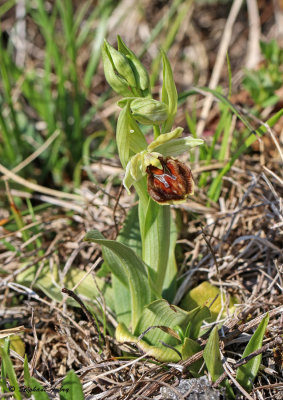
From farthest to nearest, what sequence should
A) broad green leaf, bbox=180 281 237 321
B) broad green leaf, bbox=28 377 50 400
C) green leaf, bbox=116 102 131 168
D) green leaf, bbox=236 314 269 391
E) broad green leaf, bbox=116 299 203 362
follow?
1. broad green leaf, bbox=180 281 237 321
2. broad green leaf, bbox=116 299 203 362
3. green leaf, bbox=236 314 269 391
4. green leaf, bbox=116 102 131 168
5. broad green leaf, bbox=28 377 50 400

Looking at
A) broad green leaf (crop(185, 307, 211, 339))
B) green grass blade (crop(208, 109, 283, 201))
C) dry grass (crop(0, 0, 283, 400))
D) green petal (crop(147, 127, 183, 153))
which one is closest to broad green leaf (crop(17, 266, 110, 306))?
dry grass (crop(0, 0, 283, 400))

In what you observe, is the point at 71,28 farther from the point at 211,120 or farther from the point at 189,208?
the point at 189,208

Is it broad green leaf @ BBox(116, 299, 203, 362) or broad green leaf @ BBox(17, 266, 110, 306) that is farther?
broad green leaf @ BBox(17, 266, 110, 306)

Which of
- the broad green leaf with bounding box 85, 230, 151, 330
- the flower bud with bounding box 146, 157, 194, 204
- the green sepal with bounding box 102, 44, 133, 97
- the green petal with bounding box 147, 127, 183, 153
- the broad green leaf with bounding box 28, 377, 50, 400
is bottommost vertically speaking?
the broad green leaf with bounding box 28, 377, 50, 400

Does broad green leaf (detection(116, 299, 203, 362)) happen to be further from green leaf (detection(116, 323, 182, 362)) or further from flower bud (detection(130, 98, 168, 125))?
flower bud (detection(130, 98, 168, 125))

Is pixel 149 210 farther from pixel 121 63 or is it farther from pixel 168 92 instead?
pixel 121 63

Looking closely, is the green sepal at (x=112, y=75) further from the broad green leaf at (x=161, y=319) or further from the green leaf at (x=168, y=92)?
the broad green leaf at (x=161, y=319)

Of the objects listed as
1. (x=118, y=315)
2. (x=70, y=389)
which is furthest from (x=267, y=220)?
(x=70, y=389)
